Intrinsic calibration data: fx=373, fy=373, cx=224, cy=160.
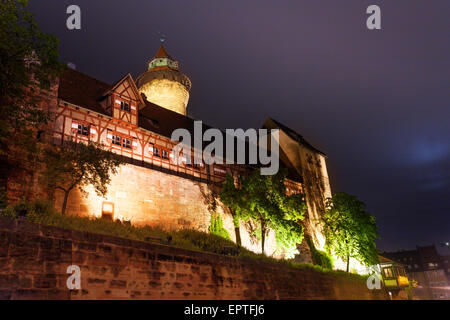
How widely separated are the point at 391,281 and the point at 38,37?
132ft

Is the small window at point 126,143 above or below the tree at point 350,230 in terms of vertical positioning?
above

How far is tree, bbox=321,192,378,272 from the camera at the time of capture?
3155cm

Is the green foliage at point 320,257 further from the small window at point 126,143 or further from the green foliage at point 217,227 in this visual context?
the small window at point 126,143

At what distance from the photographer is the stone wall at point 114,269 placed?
9.35 meters

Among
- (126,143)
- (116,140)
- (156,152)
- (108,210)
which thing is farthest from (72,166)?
(156,152)

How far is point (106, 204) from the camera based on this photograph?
64.8 feet

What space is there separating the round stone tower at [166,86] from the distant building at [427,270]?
5741 centimetres

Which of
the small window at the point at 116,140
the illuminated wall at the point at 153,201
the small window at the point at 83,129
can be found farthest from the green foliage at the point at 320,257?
the small window at the point at 83,129

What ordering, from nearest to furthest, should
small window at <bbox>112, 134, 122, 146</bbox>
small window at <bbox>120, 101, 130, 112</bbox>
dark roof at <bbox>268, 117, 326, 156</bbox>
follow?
small window at <bbox>112, 134, 122, 146</bbox> < small window at <bbox>120, 101, 130, 112</bbox> < dark roof at <bbox>268, 117, 326, 156</bbox>

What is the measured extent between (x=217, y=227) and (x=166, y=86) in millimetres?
21380

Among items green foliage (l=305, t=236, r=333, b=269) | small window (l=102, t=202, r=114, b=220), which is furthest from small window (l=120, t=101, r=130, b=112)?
green foliage (l=305, t=236, r=333, b=269)

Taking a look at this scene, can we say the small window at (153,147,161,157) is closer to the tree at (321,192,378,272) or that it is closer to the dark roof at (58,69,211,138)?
the dark roof at (58,69,211,138)

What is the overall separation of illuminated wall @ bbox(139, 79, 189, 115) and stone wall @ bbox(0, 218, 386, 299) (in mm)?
27226

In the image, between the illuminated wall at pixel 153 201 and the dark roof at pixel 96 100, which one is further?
the dark roof at pixel 96 100
